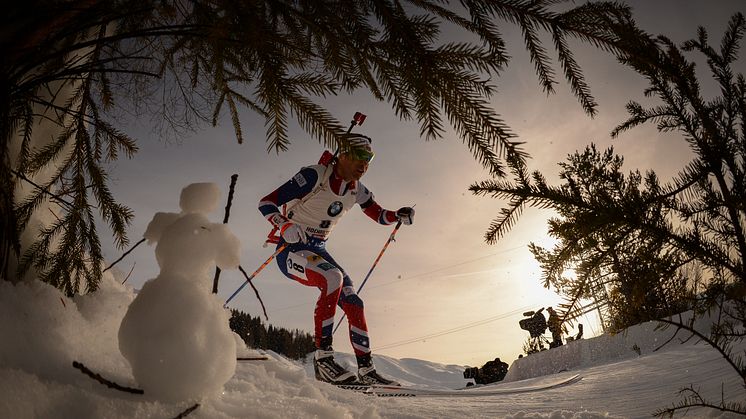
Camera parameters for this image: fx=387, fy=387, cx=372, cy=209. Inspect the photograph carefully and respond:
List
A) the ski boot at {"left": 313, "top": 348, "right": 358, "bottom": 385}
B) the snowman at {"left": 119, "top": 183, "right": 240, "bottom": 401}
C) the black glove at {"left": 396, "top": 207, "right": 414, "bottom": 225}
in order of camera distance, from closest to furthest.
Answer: the snowman at {"left": 119, "top": 183, "right": 240, "bottom": 401} → the ski boot at {"left": 313, "top": 348, "right": 358, "bottom": 385} → the black glove at {"left": 396, "top": 207, "right": 414, "bottom": 225}

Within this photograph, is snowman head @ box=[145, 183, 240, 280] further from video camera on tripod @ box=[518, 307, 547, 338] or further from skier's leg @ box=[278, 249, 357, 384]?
video camera on tripod @ box=[518, 307, 547, 338]

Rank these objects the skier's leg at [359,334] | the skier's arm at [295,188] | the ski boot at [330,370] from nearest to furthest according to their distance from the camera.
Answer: the ski boot at [330,370] < the skier's leg at [359,334] < the skier's arm at [295,188]

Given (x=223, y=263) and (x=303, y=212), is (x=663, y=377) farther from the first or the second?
(x=223, y=263)

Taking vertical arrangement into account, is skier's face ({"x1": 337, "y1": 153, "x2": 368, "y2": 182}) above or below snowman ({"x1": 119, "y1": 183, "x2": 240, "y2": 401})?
above

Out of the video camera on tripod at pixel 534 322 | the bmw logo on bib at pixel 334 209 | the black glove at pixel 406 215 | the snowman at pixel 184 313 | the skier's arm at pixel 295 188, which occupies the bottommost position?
the video camera on tripod at pixel 534 322

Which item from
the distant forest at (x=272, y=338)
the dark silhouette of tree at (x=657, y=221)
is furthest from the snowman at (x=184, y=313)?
the distant forest at (x=272, y=338)

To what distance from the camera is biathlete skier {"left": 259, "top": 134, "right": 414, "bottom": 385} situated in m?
3.47

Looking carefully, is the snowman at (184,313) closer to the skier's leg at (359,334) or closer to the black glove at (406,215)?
the skier's leg at (359,334)

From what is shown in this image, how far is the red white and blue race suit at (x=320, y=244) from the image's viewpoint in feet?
11.5

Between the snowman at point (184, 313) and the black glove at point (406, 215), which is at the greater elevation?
the black glove at point (406, 215)

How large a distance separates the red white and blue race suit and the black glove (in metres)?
0.53

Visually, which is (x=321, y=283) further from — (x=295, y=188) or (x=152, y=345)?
(x=152, y=345)

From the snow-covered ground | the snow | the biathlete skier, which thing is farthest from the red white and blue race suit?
the snow

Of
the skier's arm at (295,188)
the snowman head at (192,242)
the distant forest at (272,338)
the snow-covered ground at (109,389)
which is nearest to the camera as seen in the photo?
the snow-covered ground at (109,389)
